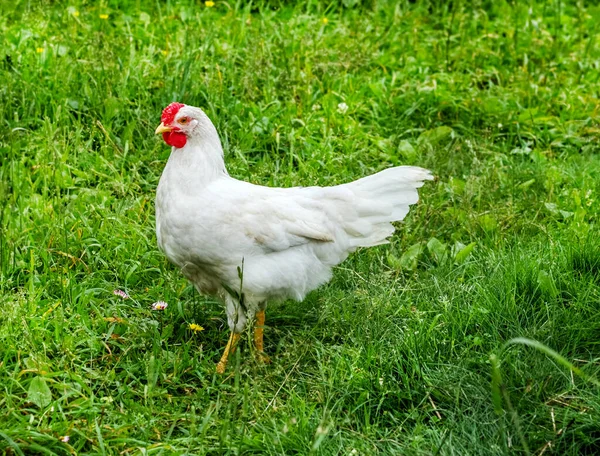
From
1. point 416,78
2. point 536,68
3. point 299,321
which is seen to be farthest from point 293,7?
point 299,321

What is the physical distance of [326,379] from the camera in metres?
3.71

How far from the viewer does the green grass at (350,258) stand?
340cm

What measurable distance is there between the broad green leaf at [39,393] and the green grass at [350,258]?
0.04 feet

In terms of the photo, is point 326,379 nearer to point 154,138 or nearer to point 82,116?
point 154,138

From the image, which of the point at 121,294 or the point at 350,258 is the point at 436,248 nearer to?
the point at 350,258

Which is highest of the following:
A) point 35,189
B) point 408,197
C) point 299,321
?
point 408,197

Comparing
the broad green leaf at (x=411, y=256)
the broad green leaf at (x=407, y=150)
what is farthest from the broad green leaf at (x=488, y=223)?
the broad green leaf at (x=407, y=150)

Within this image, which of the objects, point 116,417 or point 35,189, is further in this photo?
point 35,189

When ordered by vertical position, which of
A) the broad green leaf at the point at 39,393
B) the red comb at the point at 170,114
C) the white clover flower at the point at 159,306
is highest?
the red comb at the point at 170,114

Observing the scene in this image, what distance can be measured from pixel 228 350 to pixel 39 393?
0.90 m

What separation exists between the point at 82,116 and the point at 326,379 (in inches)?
106

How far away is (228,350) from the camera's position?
4027mm

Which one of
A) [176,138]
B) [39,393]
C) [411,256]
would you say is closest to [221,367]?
[39,393]

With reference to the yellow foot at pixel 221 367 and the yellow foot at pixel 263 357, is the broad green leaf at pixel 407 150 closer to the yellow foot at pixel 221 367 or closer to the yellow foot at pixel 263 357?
the yellow foot at pixel 263 357
